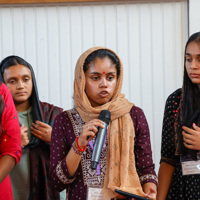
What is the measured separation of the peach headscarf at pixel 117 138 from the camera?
198 centimetres

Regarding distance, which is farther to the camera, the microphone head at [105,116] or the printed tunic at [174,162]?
the printed tunic at [174,162]

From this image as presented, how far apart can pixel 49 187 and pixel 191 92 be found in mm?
1235

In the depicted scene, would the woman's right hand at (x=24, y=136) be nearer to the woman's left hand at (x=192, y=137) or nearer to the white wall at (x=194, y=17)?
the woman's left hand at (x=192, y=137)

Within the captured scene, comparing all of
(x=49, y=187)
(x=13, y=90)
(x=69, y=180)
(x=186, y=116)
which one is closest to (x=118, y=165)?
(x=69, y=180)

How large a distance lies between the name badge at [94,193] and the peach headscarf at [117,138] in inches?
1.1

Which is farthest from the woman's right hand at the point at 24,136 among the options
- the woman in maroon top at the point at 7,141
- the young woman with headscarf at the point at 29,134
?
the woman in maroon top at the point at 7,141

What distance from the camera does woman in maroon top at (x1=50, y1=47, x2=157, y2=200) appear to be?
6.50ft

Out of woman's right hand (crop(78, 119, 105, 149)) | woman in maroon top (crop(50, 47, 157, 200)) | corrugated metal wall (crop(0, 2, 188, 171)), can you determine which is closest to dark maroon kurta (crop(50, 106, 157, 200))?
woman in maroon top (crop(50, 47, 157, 200))

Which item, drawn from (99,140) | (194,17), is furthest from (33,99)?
(194,17)

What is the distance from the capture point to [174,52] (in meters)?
3.91

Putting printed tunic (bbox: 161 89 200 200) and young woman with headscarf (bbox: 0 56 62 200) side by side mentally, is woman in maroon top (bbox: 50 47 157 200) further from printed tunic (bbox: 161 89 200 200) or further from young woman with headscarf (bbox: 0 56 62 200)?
young woman with headscarf (bbox: 0 56 62 200)

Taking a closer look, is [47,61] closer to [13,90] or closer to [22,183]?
[13,90]

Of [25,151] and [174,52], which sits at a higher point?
[174,52]

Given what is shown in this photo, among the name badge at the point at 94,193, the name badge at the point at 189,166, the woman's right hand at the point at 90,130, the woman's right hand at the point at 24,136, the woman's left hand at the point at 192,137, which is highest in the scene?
the woman's right hand at the point at 90,130
